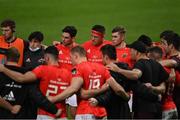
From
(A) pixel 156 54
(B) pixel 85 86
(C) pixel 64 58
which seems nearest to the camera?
(B) pixel 85 86

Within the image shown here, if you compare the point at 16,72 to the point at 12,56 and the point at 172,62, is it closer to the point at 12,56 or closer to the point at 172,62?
the point at 12,56

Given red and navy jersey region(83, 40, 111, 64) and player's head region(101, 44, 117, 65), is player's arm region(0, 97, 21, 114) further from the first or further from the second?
red and navy jersey region(83, 40, 111, 64)

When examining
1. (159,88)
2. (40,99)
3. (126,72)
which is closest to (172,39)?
(159,88)

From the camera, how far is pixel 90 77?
8625 mm

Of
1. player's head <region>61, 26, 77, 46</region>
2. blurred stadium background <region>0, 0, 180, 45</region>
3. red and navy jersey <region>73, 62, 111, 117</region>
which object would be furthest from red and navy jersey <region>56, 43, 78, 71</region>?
blurred stadium background <region>0, 0, 180, 45</region>

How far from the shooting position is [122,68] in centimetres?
876

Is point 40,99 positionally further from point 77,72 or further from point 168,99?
point 168,99

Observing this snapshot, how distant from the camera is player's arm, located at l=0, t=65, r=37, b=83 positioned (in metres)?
8.44

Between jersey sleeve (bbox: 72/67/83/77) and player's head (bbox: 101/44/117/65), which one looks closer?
jersey sleeve (bbox: 72/67/83/77)

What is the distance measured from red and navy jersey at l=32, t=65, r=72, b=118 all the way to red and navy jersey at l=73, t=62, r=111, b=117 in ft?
0.90

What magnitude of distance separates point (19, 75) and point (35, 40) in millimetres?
2881

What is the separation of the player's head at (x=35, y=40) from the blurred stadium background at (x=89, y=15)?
5.61 meters

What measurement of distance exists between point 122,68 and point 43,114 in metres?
1.35

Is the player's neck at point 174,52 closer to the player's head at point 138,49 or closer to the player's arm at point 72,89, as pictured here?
the player's head at point 138,49
